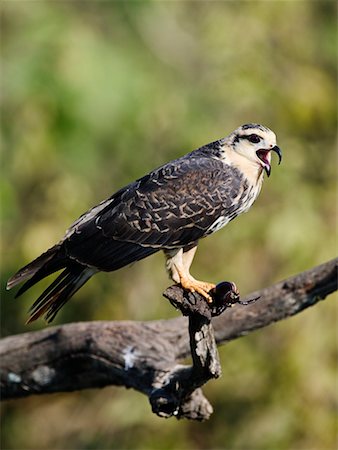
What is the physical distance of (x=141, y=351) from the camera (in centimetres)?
497

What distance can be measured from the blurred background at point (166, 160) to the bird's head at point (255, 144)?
2121mm

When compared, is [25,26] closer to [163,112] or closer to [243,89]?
[163,112]

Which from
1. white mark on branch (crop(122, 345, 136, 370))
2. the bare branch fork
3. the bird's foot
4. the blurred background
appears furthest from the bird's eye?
the blurred background

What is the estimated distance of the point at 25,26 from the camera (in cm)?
733

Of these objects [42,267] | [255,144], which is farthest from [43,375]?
[255,144]

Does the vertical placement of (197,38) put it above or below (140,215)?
above

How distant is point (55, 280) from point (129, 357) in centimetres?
58

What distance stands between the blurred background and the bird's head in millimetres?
2121

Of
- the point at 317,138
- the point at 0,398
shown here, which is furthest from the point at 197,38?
the point at 0,398

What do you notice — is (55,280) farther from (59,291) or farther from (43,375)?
(43,375)

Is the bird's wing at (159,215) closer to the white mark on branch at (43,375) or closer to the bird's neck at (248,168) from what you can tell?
the bird's neck at (248,168)

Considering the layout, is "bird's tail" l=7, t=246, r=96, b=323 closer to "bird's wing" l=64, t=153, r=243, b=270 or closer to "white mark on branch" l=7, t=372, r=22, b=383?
"bird's wing" l=64, t=153, r=243, b=270

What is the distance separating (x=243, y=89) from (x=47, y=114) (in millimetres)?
1414

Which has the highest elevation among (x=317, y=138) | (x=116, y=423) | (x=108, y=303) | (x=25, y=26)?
(x=25, y=26)
